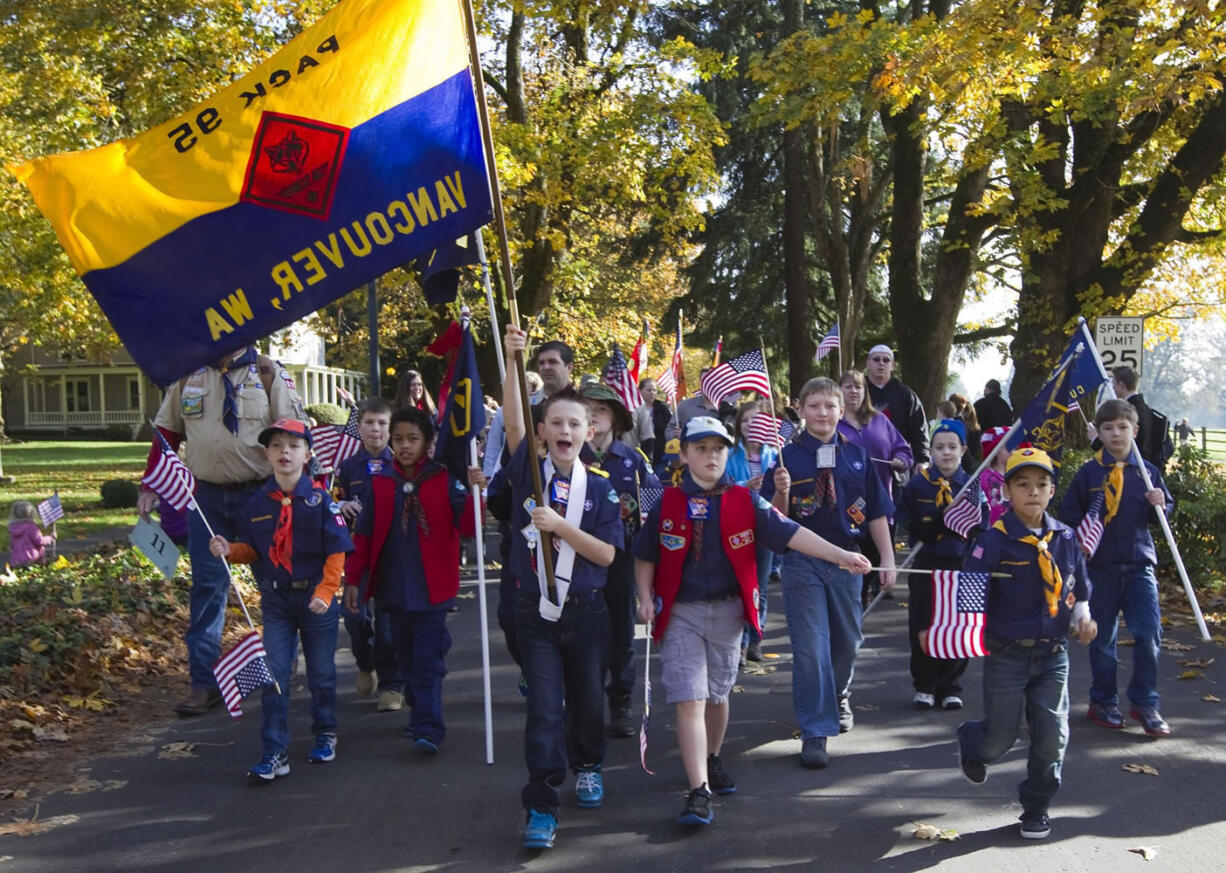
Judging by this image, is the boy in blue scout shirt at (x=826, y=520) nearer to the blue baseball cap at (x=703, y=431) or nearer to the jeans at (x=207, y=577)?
the blue baseball cap at (x=703, y=431)

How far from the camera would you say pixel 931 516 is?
7758mm

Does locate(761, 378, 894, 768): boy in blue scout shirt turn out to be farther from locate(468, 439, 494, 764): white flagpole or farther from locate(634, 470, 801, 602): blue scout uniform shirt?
locate(468, 439, 494, 764): white flagpole

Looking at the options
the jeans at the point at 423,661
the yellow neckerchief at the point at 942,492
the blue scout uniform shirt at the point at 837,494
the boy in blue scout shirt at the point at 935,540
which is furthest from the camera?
the yellow neckerchief at the point at 942,492

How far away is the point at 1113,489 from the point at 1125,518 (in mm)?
181

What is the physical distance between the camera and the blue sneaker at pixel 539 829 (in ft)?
17.1

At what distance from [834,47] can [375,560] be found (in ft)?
32.5

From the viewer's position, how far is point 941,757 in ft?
21.6

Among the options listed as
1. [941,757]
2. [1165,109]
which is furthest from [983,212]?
[941,757]

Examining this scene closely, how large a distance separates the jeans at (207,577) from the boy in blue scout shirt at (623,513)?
2.30 metres

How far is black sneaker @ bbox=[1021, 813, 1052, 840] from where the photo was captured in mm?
5324

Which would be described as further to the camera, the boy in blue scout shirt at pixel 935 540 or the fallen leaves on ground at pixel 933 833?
the boy in blue scout shirt at pixel 935 540

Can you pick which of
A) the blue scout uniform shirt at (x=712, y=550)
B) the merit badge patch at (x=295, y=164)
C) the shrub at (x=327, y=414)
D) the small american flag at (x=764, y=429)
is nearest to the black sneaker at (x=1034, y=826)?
the blue scout uniform shirt at (x=712, y=550)

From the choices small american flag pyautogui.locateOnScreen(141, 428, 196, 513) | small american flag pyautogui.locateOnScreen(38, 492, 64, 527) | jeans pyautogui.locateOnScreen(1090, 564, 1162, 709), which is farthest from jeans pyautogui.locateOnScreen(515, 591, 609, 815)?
small american flag pyautogui.locateOnScreen(38, 492, 64, 527)

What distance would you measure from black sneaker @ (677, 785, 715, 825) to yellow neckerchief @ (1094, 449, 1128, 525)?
310cm
